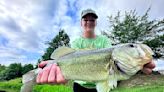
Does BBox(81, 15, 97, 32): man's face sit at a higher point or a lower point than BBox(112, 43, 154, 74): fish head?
higher

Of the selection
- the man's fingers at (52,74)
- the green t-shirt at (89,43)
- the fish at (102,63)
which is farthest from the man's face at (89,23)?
the man's fingers at (52,74)

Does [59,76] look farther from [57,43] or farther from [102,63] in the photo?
[57,43]

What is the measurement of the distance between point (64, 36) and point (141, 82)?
69.0ft

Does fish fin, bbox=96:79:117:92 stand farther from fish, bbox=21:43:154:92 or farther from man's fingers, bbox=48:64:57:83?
man's fingers, bbox=48:64:57:83

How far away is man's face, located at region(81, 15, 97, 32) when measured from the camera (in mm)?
4578

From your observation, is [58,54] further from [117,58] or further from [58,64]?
[117,58]

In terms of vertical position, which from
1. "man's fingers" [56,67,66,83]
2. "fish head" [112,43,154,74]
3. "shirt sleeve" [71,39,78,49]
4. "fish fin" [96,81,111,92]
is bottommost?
"fish fin" [96,81,111,92]

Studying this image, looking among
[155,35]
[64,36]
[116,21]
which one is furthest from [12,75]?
[155,35]

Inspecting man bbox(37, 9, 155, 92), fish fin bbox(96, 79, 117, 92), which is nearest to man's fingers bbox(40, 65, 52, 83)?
fish fin bbox(96, 79, 117, 92)

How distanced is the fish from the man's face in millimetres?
1012

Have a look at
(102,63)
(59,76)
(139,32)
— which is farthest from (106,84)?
(139,32)

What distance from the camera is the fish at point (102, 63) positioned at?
3182 millimetres

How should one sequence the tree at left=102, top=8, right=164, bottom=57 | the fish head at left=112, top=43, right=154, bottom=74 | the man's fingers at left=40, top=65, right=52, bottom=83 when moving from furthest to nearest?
the tree at left=102, top=8, right=164, bottom=57
the man's fingers at left=40, top=65, right=52, bottom=83
the fish head at left=112, top=43, right=154, bottom=74

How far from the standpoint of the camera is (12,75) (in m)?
40.9
